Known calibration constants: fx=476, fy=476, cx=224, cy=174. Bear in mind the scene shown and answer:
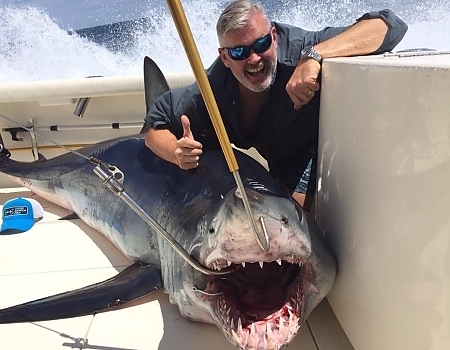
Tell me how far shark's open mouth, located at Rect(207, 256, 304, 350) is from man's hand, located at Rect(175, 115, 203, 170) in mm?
451

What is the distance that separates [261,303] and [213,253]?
247 millimetres

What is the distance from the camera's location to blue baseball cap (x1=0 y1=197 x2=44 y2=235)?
8.20ft

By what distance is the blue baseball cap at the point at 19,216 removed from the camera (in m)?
2.50

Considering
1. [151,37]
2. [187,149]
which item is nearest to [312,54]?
[187,149]

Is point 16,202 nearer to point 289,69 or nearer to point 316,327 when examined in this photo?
point 289,69

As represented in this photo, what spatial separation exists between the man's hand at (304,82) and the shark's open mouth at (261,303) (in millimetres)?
551

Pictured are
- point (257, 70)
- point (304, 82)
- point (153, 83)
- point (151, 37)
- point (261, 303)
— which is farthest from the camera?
point (151, 37)

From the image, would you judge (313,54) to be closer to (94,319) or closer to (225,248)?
(225,248)

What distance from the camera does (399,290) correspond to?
0.98 meters

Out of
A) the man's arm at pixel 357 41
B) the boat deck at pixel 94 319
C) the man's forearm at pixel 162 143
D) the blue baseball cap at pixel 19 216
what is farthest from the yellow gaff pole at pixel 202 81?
the blue baseball cap at pixel 19 216

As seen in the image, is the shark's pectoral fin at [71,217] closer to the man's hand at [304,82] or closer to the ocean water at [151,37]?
the man's hand at [304,82]

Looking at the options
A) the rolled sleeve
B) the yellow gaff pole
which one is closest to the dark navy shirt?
the rolled sleeve

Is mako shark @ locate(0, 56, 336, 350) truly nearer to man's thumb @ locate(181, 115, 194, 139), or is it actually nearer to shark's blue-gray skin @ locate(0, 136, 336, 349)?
shark's blue-gray skin @ locate(0, 136, 336, 349)

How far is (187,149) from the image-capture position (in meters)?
1.65
